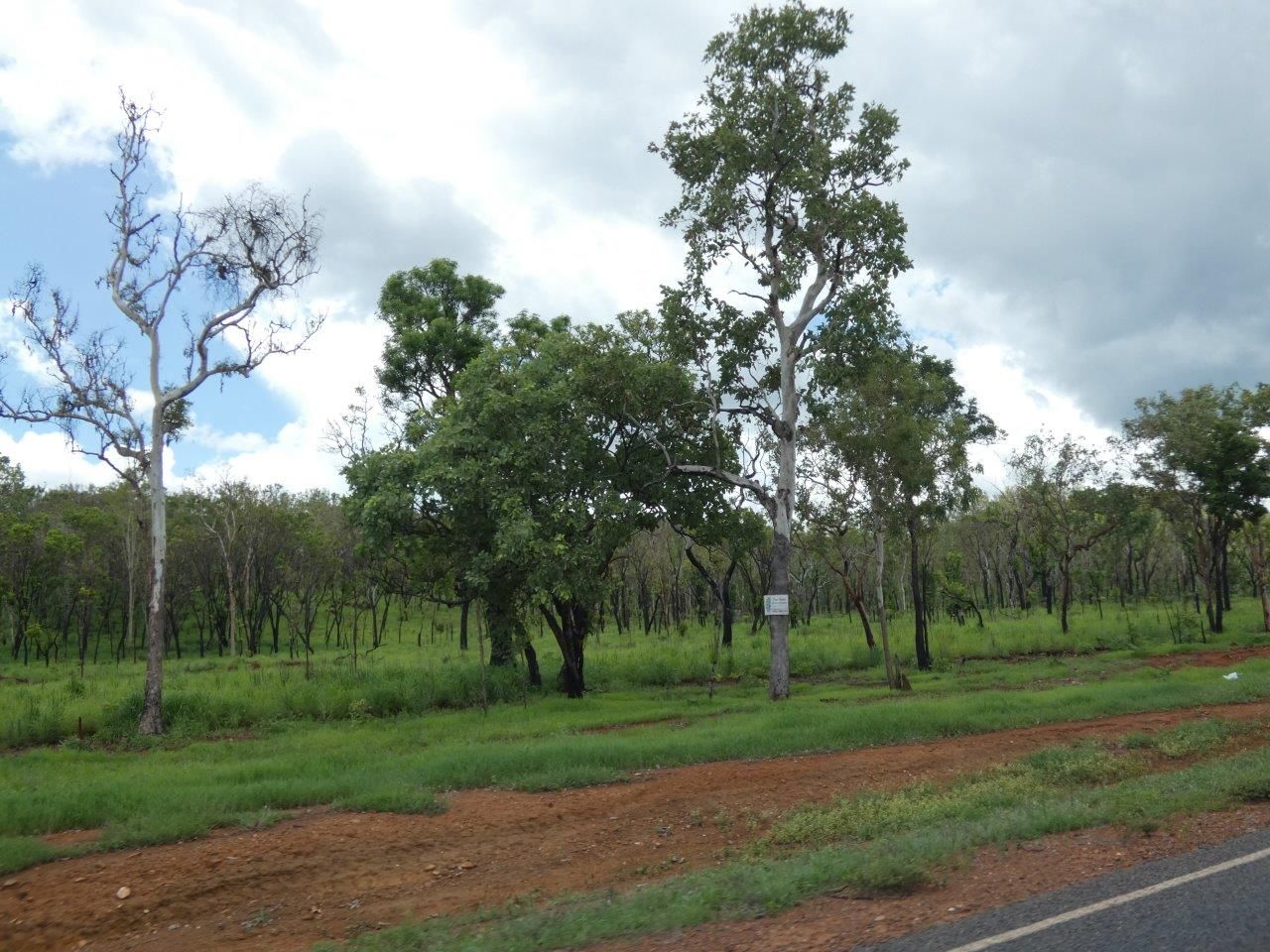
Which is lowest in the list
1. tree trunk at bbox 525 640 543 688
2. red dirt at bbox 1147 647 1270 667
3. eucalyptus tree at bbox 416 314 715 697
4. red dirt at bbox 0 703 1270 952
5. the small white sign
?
red dirt at bbox 0 703 1270 952

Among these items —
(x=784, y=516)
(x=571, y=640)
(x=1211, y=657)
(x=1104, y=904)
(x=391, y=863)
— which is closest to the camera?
(x=1104, y=904)

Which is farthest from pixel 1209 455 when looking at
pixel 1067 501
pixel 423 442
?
pixel 423 442

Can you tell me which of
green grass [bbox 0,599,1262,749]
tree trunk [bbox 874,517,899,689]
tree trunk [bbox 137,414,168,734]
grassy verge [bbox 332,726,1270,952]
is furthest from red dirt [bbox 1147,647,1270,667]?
tree trunk [bbox 137,414,168,734]

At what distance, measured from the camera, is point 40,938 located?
300 inches

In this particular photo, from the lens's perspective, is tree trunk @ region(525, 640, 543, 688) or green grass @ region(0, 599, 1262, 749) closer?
green grass @ region(0, 599, 1262, 749)

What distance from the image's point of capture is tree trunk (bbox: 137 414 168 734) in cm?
1722

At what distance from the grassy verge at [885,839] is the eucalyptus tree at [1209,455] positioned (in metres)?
22.0

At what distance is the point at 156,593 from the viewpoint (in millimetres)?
17547

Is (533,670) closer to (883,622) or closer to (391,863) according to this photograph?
(883,622)

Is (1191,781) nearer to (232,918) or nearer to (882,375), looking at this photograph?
(232,918)

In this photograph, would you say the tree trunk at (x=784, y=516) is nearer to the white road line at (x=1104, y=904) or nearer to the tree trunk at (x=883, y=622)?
the tree trunk at (x=883, y=622)

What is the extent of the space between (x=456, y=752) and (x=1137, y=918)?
33.7ft

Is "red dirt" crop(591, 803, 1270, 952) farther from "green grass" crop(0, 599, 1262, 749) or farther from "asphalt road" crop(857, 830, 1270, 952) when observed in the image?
"green grass" crop(0, 599, 1262, 749)

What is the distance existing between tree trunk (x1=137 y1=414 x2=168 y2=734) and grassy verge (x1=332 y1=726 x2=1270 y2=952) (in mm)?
12210
